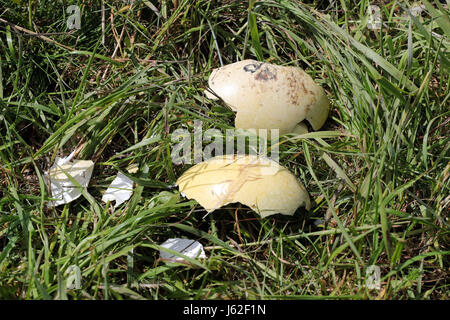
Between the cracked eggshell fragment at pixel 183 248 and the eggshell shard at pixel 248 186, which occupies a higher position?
the eggshell shard at pixel 248 186

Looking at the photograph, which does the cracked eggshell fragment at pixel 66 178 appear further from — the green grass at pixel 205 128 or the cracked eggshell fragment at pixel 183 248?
the cracked eggshell fragment at pixel 183 248

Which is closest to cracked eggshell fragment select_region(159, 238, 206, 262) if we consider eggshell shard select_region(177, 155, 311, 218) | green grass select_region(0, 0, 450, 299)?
green grass select_region(0, 0, 450, 299)

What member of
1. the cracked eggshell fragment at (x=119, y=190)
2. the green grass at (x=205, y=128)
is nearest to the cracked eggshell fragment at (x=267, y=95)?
the green grass at (x=205, y=128)

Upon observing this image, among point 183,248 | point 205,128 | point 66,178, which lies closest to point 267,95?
point 205,128

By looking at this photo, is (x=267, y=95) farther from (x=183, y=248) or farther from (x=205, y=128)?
(x=183, y=248)

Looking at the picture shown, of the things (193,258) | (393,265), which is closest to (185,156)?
(193,258)

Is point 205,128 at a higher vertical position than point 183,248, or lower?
higher

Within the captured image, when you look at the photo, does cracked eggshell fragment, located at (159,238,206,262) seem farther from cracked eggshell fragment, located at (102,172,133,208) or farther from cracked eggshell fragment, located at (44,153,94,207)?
cracked eggshell fragment, located at (44,153,94,207)

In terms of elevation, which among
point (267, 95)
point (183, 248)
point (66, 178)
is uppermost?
point (267, 95)
